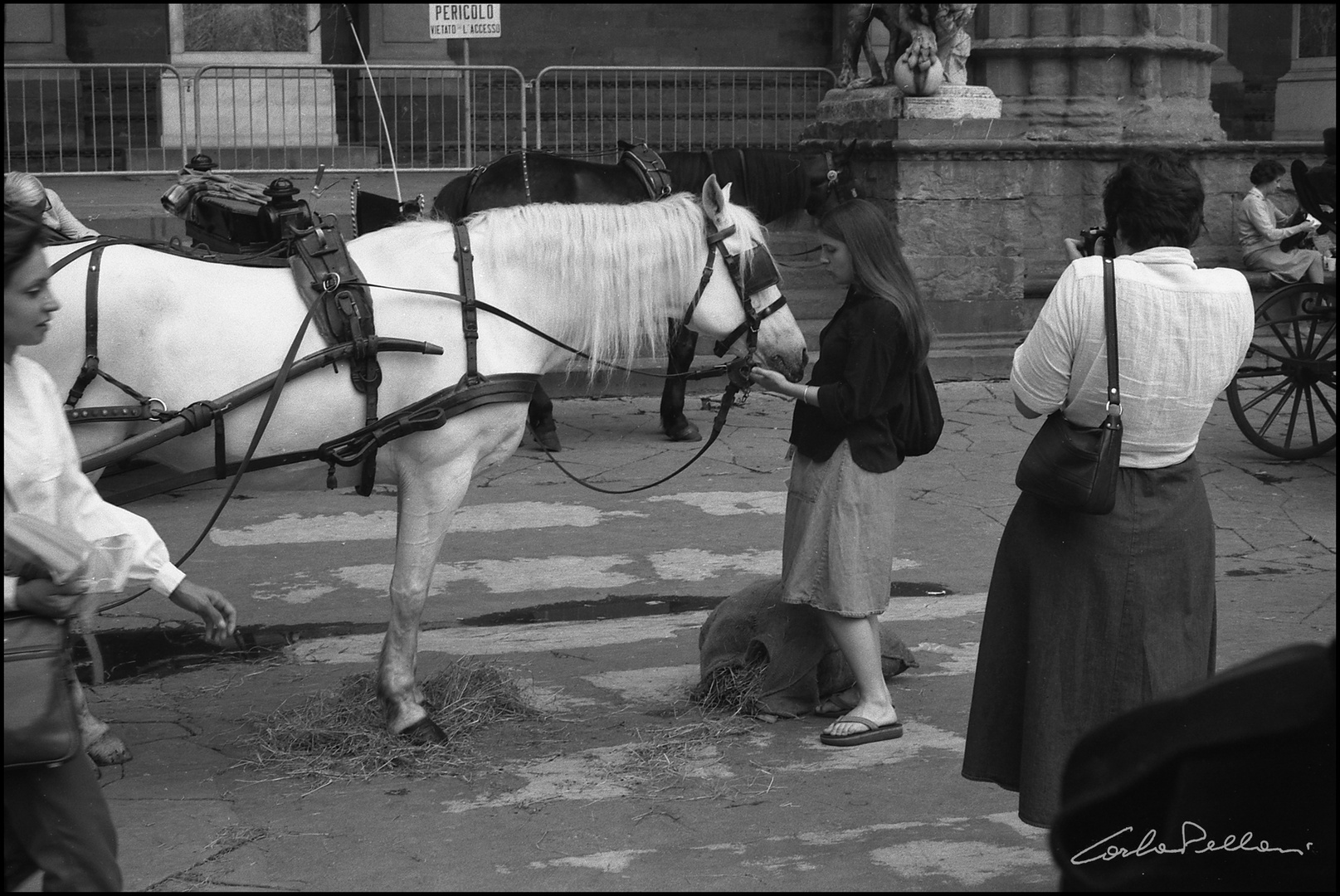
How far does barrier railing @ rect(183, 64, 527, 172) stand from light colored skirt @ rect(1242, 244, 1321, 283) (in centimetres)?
648

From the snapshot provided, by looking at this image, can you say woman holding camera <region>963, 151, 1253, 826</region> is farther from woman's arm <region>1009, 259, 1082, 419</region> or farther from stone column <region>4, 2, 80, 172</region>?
stone column <region>4, 2, 80, 172</region>

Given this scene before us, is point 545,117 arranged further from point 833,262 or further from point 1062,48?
point 833,262

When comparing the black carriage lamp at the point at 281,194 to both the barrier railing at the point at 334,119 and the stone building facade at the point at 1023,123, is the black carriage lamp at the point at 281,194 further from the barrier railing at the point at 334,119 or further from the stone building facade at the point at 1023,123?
the stone building facade at the point at 1023,123

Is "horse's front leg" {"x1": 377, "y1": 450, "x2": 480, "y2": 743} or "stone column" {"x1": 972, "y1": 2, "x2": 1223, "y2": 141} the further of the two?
"stone column" {"x1": 972, "y1": 2, "x2": 1223, "y2": 141}

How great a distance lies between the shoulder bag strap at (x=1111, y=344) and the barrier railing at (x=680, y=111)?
1237 centimetres

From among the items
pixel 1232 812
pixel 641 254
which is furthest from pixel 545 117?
pixel 1232 812

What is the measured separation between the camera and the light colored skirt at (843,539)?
174 inches

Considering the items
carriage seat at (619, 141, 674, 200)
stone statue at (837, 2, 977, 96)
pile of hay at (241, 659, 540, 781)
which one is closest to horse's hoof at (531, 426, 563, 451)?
carriage seat at (619, 141, 674, 200)

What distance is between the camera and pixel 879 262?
4.35m

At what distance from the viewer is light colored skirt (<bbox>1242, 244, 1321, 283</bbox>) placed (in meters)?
12.2

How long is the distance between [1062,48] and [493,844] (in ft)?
35.0

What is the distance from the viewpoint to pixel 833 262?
174 inches

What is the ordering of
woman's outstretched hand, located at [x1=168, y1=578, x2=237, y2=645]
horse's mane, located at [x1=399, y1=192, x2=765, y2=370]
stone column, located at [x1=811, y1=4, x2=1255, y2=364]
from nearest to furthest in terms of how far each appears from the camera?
1. woman's outstretched hand, located at [x1=168, y1=578, x2=237, y2=645]
2. horse's mane, located at [x1=399, y1=192, x2=765, y2=370]
3. stone column, located at [x1=811, y1=4, x2=1255, y2=364]
